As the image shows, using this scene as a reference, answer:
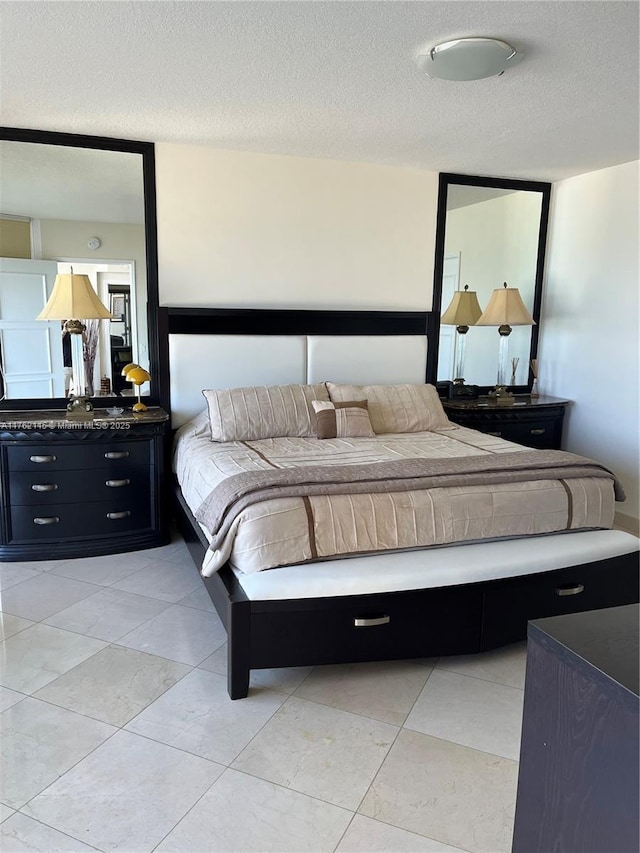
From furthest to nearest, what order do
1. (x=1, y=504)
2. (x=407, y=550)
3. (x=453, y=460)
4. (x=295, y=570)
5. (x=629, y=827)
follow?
(x=1, y=504), (x=453, y=460), (x=407, y=550), (x=295, y=570), (x=629, y=827)

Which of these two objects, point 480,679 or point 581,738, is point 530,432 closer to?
point 480,679

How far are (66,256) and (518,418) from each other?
3.24 m

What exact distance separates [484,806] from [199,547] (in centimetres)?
169

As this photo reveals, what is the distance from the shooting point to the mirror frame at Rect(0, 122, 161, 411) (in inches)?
141

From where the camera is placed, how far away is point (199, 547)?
2963mm

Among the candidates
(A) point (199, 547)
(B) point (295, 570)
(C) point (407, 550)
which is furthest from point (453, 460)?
(A) point (199, 547)

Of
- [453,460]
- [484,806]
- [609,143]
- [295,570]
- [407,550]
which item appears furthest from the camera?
[609,143]

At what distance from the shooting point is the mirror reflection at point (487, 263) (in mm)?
4660

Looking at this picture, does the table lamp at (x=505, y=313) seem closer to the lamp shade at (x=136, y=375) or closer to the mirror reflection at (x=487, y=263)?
the mirror reflection at (x=487, y=263)

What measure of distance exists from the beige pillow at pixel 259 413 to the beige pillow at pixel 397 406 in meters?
0.29

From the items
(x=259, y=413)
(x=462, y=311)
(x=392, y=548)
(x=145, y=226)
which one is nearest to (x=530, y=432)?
(x=462, y=311)

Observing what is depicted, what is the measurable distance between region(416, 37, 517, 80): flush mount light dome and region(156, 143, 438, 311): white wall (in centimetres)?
166

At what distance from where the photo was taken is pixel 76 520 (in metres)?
3.49

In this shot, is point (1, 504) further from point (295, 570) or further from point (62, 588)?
point (295, 570)
